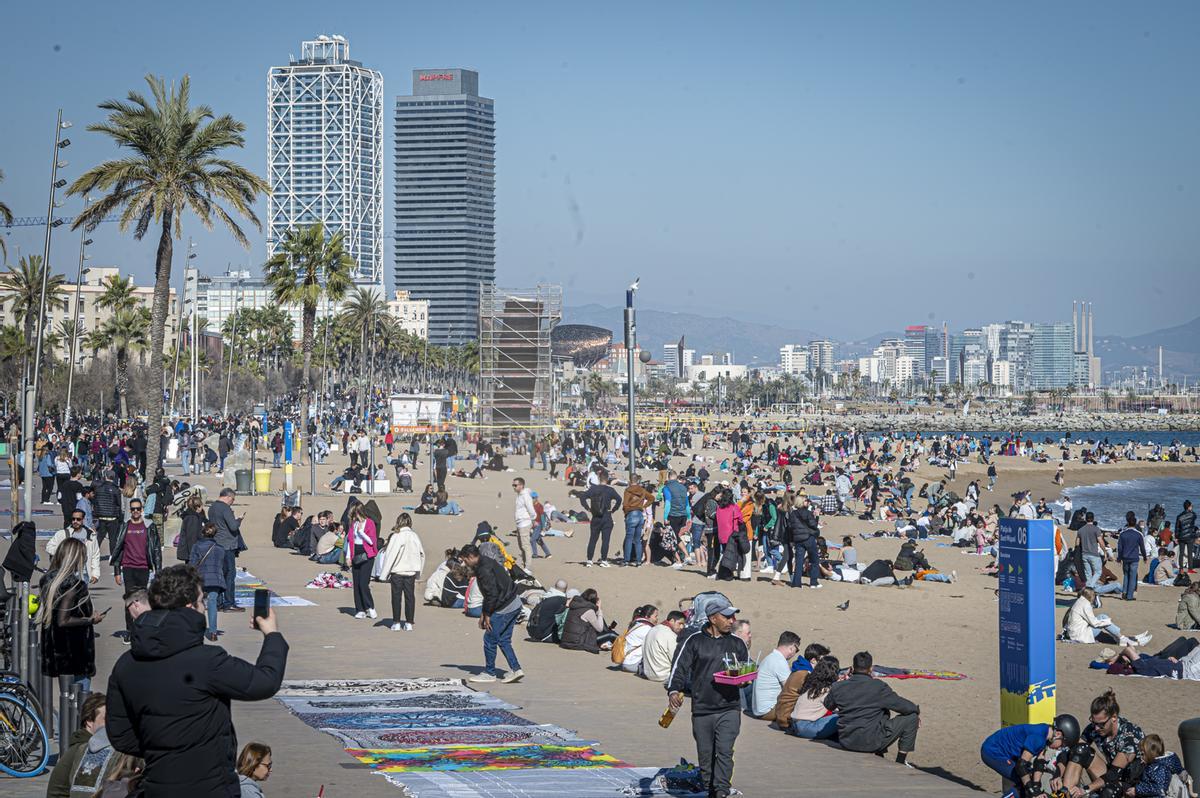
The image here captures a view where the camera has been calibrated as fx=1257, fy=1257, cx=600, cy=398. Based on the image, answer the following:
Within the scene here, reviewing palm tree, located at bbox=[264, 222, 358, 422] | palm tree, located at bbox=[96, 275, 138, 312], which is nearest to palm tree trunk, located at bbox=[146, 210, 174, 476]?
palm tree, located at bbox=[264, 222, 358, 422]

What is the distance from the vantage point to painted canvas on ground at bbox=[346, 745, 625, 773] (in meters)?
8.61

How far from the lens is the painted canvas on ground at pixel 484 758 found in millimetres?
8609

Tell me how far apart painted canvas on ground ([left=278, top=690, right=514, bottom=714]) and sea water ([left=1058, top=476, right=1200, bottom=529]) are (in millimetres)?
34184

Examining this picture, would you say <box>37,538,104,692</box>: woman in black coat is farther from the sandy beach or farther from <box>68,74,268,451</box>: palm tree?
<box>68,74,268,451</box>: palm tree

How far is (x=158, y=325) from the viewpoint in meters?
27.9

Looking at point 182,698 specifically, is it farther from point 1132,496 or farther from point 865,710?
point 1132,496

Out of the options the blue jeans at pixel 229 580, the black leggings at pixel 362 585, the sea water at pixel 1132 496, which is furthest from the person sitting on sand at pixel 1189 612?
the sea water at pixel 1132 496

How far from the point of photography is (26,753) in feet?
25.7

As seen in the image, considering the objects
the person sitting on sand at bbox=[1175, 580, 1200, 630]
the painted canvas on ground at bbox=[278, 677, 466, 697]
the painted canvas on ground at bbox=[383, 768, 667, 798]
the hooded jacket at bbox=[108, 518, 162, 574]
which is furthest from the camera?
the person sitting on sand at bbox=[1175, 580, 1200, 630]

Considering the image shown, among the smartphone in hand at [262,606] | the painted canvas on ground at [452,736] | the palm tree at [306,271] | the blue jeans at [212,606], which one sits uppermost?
the palm tree at [306,271]

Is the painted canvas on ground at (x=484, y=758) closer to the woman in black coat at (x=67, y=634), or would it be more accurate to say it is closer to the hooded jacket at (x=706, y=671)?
the hooded jacket at (x=706, y=671)

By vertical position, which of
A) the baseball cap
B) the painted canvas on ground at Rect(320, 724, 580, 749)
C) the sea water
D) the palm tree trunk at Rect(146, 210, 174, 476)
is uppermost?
the palm tree trunk at Rect(146, 210, 174, 476)

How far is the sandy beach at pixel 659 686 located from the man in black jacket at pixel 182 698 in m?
3.11

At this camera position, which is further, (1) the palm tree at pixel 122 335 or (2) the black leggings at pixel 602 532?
(1) the palm tree at pixel 122 335
